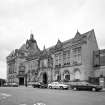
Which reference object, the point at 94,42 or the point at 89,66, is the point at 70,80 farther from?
the point at 94,42

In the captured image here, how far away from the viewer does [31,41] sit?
91.1 m

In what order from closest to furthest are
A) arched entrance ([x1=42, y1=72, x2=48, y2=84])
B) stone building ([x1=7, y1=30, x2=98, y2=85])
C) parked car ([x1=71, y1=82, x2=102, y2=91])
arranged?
parked car ([x1=71, y1=82, x2=102, y2=91]) < stone building ([x1=7, y1=30, x2=98, y2=85]) < arched entrance ([x1=42, y1=72, x2=48, y2=84])

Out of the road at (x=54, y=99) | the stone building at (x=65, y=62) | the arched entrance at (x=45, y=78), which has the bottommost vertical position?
the road at (x=54, y=99)

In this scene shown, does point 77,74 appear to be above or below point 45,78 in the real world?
above

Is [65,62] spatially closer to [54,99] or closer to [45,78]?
[45,78]

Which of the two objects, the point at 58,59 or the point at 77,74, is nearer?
the point at 77,74

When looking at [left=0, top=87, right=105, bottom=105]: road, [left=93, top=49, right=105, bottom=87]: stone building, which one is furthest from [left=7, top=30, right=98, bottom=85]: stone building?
[left=0, top=87, right=105, bottom=105]: road

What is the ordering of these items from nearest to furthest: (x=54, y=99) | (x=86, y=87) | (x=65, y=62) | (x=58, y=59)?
(x=54, y=99)
(x=86, y=87)
(x=65, y=62)
(x=58, y=59)

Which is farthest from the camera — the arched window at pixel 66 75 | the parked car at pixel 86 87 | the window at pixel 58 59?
the window at pixel 58 59

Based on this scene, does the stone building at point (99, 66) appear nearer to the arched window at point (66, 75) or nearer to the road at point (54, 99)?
the arched window at point (66, 75)

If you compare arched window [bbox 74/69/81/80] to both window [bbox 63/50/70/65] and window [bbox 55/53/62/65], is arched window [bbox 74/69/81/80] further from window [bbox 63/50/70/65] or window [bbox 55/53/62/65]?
window [bbox 55/53/62/65]

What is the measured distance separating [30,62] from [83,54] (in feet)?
93.1

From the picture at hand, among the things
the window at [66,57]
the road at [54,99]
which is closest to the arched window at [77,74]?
the window at [66,57]

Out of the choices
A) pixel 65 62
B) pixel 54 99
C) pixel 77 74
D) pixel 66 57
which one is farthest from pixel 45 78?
pixel 54 99
